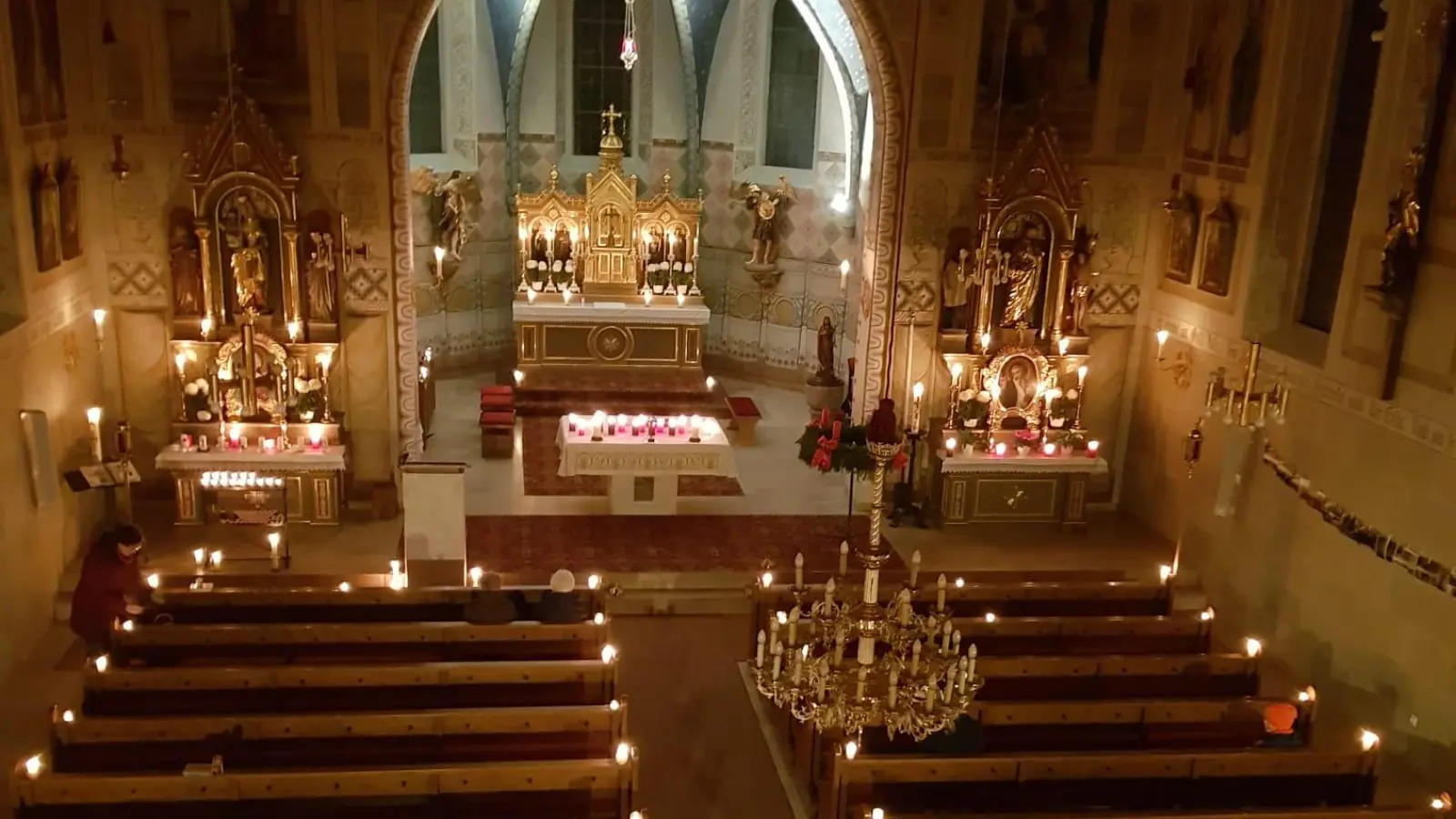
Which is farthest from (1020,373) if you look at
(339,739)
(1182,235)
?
(339,739)

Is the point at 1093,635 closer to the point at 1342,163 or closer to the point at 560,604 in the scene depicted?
the point at 560,604

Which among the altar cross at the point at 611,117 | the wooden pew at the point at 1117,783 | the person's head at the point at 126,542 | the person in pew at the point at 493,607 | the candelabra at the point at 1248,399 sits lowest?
the wooden pew at the point at 1117,783

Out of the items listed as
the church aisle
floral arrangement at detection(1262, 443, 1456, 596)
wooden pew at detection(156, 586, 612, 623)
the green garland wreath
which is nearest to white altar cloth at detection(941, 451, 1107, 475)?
floral arrangement at detection(1262, 443, 1456, 596)

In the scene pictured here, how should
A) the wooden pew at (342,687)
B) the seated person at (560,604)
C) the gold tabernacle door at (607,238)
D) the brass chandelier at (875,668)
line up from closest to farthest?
the brass chandelier at (875,668)
the wooden pew at (342,687)
the seated person at (560,604)
the gold tabernacle door at (607,238)

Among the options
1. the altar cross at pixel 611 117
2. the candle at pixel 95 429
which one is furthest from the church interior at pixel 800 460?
the altar cross at pixel 611 117

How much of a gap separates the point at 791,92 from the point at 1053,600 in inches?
431

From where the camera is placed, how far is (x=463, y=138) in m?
18.5

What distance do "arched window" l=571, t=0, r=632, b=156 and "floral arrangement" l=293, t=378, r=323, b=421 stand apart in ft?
26.8

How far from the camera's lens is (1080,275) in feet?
43.2

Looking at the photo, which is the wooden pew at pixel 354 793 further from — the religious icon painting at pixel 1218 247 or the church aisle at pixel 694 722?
the religious icon painting at pixel 1218 247

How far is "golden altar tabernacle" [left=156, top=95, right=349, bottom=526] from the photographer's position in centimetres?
1209

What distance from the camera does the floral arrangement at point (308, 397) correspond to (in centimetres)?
1256

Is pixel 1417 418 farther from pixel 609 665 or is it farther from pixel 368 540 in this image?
pixel 368 540

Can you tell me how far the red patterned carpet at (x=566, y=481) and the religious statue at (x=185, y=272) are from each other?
4.11 metres
